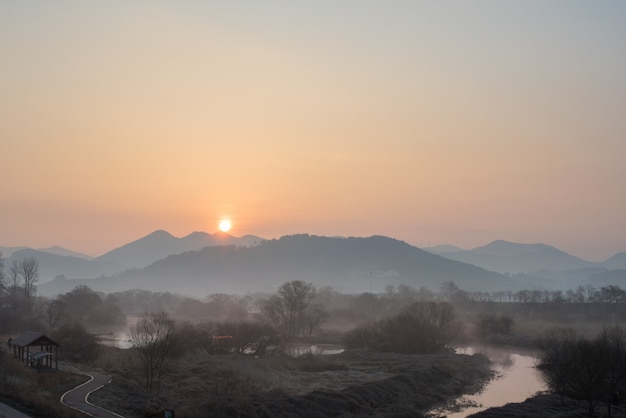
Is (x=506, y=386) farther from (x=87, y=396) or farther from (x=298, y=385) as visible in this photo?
(x=87, y=396)

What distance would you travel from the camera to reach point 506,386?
177 feet

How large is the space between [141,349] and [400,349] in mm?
40582

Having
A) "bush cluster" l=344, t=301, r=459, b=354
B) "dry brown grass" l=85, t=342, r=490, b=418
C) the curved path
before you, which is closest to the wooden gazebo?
the curved path

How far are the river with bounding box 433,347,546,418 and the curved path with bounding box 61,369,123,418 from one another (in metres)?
20.3

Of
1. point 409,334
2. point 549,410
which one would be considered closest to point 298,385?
point 549,410

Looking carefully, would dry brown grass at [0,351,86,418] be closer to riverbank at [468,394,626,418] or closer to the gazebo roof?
the gazebo roof

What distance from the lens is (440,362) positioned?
6344 cm

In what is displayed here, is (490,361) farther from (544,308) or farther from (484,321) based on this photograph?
(544,308)

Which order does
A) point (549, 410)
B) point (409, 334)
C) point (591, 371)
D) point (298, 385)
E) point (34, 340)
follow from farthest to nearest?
point (409, 334)
point (298, 385)
point (34, 340)
point (549, 410)
point (591, 371)

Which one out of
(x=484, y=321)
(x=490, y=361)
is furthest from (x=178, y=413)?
(x=484, y=321)

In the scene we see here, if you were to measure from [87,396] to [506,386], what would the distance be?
33082 millimetres

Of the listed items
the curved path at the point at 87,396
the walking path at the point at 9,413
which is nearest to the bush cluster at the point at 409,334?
the curved path at the point at 87,396

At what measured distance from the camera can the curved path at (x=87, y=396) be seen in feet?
105

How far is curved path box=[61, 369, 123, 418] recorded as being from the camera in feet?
105
